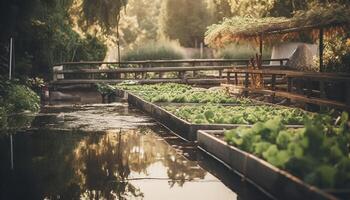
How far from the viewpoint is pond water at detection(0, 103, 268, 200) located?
8.06 meters

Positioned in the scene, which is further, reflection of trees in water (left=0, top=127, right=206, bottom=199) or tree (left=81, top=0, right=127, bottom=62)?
tree (left=81, top=0, right=127, bottom=62)

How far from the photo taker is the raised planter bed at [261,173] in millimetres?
6414

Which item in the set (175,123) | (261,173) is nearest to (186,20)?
(175,123)

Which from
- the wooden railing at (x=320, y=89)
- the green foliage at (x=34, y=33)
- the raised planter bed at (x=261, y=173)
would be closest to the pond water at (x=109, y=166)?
the raised planter bed at (x=261, y=173)

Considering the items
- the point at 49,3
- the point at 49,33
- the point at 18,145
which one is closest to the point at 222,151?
the point at 18,145

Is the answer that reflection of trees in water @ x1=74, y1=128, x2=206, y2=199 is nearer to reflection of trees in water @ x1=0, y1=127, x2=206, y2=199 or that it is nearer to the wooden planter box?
reflection of trees in water @ x1=0, y1=127, x2=206, y2=199

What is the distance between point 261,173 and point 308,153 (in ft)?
3.32

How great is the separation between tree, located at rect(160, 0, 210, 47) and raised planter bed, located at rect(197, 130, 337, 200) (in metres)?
54.5

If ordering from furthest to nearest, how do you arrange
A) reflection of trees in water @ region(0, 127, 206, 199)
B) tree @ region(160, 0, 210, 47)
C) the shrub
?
tree @ region(160, 0, 210, 47), the shrub, reflection of trees in water @ region(0, 127, 206, 199)

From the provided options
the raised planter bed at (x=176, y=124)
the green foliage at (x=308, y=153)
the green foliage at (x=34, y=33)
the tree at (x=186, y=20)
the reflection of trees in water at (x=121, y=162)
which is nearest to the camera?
the green foliage at (x=308, y=153)

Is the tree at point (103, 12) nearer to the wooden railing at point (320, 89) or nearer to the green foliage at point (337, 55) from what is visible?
the green foliage at point (337, 55)

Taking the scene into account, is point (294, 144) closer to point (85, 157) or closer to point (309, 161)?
point (309, 161)

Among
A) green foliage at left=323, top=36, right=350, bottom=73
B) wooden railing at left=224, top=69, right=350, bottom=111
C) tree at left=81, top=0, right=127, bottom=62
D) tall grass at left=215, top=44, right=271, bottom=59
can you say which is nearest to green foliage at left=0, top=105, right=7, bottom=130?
wooden railing at left=224, top=69, right=350, bottom=111

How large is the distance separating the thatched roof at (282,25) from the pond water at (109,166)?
5.85 metres
